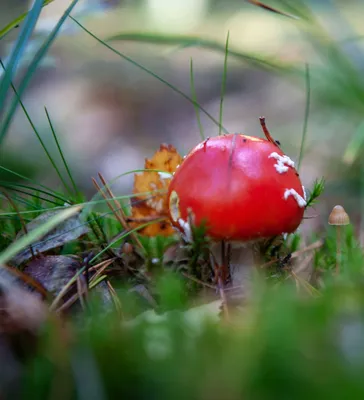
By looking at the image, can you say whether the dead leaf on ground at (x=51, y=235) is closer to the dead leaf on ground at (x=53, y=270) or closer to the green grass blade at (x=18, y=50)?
the dead leaf on ground at (x=53, y=270)

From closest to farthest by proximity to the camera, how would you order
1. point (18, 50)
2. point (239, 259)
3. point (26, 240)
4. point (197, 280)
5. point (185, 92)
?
point (26, 240), point (18, 50), point (197, 280), point (239, 259), point (185, 92)

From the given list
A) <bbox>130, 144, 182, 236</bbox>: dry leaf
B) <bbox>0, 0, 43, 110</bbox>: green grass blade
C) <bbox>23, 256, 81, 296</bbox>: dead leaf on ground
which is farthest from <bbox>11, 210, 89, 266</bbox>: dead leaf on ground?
<bbox>0, 0, 43, 110</bbox>: green grass blade

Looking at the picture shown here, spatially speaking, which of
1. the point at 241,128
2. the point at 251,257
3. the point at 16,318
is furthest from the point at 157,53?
the point at 16,318

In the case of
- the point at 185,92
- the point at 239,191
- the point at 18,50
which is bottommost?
the point at 185,92

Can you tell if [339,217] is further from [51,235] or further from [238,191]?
[51,235]

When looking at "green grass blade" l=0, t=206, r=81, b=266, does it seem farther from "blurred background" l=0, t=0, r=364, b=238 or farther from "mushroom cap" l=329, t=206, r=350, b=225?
"blurred background" l=0, t=0, r=364, b=238

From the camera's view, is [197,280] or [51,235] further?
[51,235]

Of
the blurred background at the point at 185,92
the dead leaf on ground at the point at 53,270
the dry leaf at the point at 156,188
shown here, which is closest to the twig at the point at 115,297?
the dead leaf on ground at the point at 53,270

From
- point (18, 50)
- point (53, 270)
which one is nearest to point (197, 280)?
point (53, 270)
